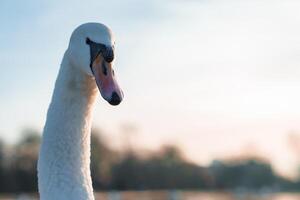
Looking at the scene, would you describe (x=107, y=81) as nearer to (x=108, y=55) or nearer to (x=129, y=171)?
(x=108, y=55)

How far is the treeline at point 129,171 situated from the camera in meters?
30.6

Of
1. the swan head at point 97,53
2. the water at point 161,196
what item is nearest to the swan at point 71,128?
the swan head at point 97,53

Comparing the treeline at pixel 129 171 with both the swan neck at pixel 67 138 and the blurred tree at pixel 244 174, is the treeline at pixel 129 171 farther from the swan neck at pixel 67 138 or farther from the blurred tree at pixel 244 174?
the swan neck at pixel 67 138

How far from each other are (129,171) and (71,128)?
30.3m

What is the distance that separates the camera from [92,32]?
3.46m

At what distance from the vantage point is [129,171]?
1332 inches

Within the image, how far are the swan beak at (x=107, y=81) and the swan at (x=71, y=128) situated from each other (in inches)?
2.8

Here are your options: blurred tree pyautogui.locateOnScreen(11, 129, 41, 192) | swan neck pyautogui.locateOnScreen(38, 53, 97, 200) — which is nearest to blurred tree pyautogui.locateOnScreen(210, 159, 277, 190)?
blurred tree pyautogui.locateOnScreen(11, 129, 41, 192)

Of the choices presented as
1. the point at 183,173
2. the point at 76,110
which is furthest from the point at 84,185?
the point at 183,173

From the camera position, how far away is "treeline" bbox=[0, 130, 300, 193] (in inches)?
1203

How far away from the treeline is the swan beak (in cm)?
2593

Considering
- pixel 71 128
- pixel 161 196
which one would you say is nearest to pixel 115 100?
pixel 71 128

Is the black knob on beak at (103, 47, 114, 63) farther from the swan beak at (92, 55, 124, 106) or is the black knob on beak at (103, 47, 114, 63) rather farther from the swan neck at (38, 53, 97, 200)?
the swan neck at (38, 53, 97, 200)

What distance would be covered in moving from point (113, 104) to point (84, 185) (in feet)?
2.07
